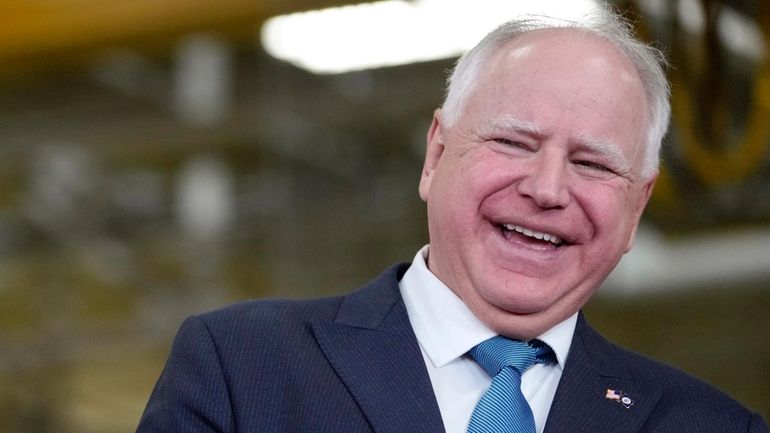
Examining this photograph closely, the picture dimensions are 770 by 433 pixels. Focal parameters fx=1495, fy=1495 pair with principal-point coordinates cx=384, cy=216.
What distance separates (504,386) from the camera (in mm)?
2018

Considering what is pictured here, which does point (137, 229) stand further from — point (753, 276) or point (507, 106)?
point (507, 106)

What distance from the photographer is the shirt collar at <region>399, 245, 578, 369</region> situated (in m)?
2.08

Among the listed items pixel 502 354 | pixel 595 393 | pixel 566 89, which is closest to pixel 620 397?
pixel 595 393

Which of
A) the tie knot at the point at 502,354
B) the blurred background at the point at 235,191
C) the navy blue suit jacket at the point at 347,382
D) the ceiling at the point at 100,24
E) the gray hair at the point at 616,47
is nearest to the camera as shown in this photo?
the navy blue suit jacket at the point at 347,382

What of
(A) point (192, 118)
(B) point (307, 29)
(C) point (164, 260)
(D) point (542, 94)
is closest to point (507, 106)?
(D) point (542, 94)

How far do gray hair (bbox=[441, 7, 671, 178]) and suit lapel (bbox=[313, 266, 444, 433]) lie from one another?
0.29 metres

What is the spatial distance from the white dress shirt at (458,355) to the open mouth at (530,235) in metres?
0.13

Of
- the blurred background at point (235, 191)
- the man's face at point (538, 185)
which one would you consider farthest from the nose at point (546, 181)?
the blurred background at point (235, 191)

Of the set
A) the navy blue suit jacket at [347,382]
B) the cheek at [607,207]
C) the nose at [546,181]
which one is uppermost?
the nose at [546,181]

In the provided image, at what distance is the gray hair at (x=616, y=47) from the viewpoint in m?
2.17

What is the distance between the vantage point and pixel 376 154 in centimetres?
852

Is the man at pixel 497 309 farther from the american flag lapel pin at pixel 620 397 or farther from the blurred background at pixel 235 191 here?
the blurred background at pixel 235 191

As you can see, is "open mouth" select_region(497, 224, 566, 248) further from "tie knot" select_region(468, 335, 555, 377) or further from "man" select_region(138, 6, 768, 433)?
"tie knot" select_region(468, 335, 555, 377)

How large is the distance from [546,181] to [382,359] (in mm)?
334
